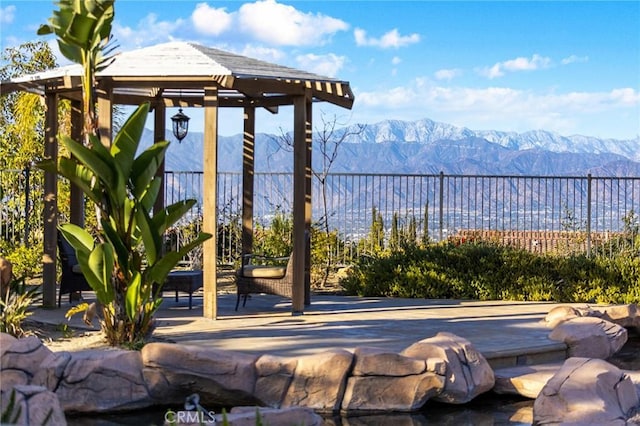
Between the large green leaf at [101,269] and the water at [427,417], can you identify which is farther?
the large green leaf at [101,269]

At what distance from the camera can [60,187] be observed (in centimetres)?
1514

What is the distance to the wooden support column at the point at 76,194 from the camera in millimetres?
10727

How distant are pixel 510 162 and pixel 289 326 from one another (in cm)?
11916

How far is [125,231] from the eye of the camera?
753 cm

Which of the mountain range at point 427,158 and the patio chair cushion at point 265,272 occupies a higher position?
the mountain range at point 427,158

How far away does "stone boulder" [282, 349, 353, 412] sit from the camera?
6.45 meters

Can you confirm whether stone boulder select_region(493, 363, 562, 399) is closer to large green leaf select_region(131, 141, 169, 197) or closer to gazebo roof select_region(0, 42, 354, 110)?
large green leaf select_region(131, 141, 169, 197)

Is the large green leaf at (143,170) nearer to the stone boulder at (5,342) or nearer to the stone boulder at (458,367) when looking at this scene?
the stone boulder at (5,342)

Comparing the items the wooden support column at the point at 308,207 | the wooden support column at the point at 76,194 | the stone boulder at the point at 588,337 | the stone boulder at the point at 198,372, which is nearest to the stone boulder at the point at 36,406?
the stone boulder at the point at 198,372

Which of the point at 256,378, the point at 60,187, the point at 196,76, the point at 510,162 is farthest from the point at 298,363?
the point at 510,162

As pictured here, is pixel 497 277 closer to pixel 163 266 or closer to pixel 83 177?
pixel 163 266

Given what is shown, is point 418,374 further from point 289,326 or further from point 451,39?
point 451,39

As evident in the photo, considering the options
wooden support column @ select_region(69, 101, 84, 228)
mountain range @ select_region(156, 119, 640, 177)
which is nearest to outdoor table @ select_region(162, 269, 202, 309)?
wooden support column @ select_region(69, 101, 84, 228)

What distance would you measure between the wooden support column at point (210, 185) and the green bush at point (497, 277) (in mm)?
3498
